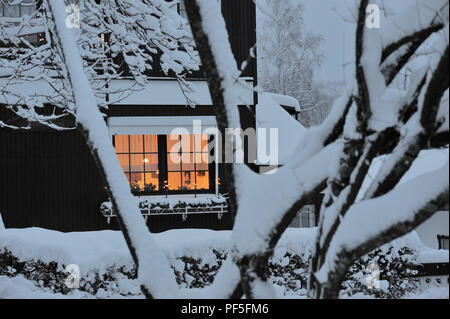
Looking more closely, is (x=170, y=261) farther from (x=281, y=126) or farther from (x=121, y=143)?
(x=281, y=126)

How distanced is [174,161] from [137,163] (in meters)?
0.82

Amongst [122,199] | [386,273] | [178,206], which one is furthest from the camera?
[178,206]

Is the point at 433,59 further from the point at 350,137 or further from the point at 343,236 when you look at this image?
the point at 343,236

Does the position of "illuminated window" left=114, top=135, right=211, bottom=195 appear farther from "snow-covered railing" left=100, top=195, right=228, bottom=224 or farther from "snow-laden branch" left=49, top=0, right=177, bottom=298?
"snow-laden branch" left=49, top=0, right=177, bottom=298

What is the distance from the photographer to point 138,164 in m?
10.6

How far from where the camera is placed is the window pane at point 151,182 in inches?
413

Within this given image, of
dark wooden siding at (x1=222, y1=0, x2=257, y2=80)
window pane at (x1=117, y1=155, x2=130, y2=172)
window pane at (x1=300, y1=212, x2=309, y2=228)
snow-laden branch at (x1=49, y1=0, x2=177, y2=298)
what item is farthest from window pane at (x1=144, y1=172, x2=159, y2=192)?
snow-laden branch at (x1=49, y1=0, x2=177, y2=298)

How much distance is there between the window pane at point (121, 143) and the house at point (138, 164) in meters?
0.02

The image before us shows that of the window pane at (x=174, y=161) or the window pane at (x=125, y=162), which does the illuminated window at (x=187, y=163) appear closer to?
the window pane at (x=174, y=161)

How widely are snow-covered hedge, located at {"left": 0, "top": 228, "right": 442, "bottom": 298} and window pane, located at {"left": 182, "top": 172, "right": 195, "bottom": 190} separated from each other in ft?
15.4

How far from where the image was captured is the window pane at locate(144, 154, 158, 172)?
10.6m

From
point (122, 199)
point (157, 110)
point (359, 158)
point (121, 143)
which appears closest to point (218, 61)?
point (359, 158)

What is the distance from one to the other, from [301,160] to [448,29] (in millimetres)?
935
